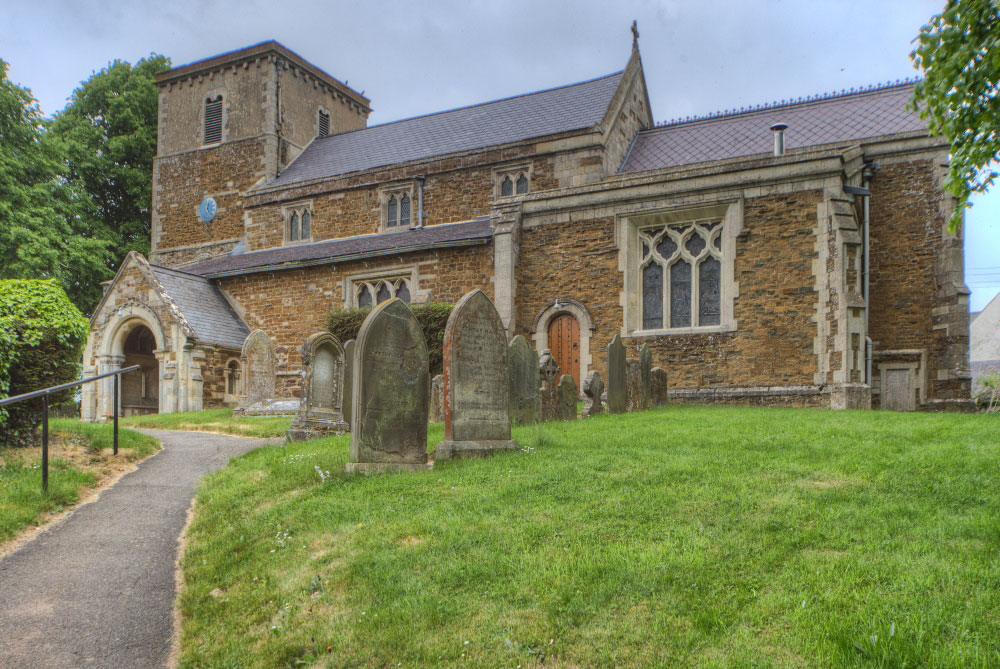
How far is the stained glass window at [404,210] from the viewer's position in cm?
2433

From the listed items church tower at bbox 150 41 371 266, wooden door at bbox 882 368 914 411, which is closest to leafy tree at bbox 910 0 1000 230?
wooden door at bbox 882 368 914 411

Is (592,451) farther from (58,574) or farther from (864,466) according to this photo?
(58,574)

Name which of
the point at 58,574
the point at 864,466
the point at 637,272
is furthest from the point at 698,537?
the point at 637,272

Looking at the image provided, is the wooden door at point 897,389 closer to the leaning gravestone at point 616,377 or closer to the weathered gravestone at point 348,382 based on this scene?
the leaning gravestone at point 616,377

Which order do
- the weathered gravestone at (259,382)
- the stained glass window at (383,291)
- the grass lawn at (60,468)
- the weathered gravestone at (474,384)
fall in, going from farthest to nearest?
the stained glass window at (383,291) → the weathered gravestone at (259,382) → the weathered gravestone at (474,384) → the grass lawn at (60,468)

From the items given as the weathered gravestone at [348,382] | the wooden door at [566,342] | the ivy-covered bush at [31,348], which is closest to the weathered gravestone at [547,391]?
the weathered gravestone at [348,382]

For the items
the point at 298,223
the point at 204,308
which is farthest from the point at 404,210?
the point at 204,308

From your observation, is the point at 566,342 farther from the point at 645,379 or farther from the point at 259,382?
the point at 259,382

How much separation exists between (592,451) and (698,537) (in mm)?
3146

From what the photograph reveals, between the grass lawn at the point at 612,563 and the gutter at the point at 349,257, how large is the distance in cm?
1296

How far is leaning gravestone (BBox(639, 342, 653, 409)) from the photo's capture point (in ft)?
46.8

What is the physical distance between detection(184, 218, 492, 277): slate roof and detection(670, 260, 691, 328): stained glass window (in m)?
5.10

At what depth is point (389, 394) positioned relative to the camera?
779 cm

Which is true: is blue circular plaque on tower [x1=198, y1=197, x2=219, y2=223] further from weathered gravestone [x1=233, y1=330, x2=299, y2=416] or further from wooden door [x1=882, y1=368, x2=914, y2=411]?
wooden door [x1=882, y1=368, x2=914, y2=411]
